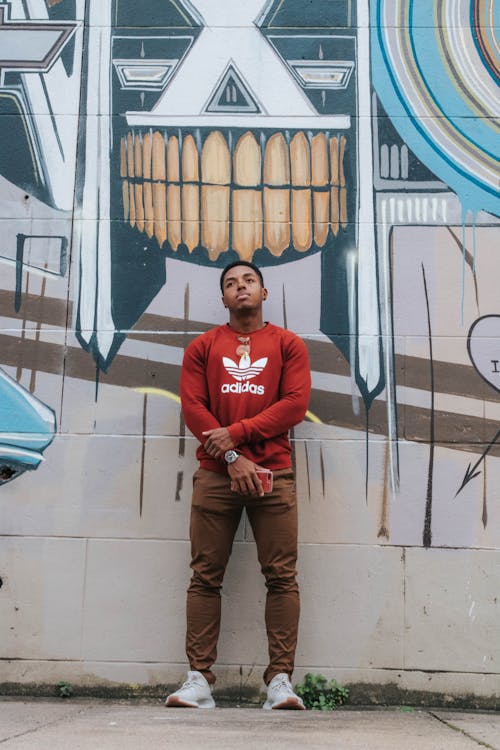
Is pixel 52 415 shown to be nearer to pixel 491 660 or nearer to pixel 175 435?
pixel 175 435

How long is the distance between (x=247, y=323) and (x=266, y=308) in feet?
0.78

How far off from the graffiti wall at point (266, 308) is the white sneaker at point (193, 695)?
261 mm

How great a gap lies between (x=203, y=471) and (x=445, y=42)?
2499mm

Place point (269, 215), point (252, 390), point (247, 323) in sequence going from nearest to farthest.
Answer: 1. point (252, 390)
2. point (247, 323)
3. point (269, 215)

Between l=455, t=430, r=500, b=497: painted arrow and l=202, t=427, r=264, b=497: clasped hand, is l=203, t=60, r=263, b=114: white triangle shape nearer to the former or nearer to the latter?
l=202, t=427, r=264, b=497: clasped hand

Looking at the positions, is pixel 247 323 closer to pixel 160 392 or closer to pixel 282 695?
pixel 160 392

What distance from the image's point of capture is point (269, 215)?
420 cm

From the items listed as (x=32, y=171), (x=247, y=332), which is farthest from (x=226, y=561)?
(x=32, y=171)

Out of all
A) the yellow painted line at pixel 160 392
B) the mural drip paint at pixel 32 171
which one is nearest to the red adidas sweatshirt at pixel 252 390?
the yellow painted line at pixel 160 392

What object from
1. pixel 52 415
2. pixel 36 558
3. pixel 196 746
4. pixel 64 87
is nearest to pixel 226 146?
pixel 64 87

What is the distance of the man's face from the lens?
152 inches

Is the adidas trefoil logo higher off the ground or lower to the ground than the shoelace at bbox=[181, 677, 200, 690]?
higher

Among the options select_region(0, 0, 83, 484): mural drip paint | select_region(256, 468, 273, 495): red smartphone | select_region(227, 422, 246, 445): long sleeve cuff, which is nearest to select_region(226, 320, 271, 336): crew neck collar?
select_region(227, 422, 246, 445): long sleeve cuff

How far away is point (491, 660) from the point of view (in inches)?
153
